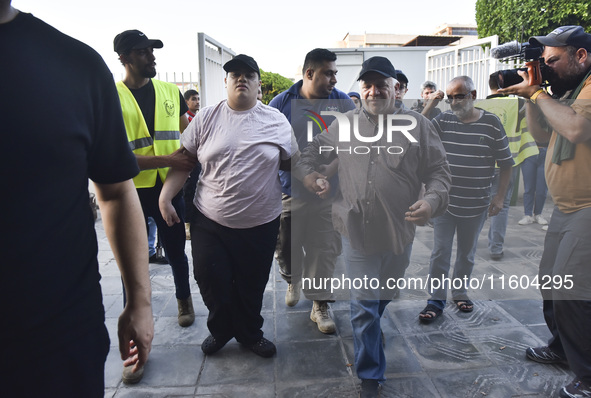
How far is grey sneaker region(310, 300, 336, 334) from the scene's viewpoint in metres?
3.51

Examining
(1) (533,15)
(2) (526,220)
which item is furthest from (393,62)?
(2) (526,220)

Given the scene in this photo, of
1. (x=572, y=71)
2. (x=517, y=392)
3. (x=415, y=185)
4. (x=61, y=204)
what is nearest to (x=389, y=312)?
(x=517, y=392)

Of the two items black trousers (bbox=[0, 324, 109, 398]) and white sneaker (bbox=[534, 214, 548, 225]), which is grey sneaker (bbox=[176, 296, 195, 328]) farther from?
white sneaker (bbox=[534, 214, 548, 225])

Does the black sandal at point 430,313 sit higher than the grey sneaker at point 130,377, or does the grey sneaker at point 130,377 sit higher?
the black sandal at point 430,313

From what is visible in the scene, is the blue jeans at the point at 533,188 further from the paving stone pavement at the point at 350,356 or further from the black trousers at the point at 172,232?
the black trousers at the point at 172,232

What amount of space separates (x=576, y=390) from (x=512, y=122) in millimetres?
1893

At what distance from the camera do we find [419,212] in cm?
265

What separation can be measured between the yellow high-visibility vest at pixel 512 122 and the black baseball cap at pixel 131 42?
2.57 m

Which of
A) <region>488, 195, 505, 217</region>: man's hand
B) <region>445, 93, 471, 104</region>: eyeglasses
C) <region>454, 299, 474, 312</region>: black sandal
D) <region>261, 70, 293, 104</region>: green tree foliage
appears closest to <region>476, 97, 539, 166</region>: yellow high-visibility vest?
Answer: <region>445, 93, 471, 104</region>: eyeglasses

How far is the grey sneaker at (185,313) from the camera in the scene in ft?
12.0

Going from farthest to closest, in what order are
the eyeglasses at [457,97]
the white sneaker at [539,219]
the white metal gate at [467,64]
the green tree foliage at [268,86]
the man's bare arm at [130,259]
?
the green tree foliage at [268,86] → the white metal gate at [467,64] → the white sneaker at [539,219] → the eyeglasses at [457,97] → the man's bare arm at [130,259]

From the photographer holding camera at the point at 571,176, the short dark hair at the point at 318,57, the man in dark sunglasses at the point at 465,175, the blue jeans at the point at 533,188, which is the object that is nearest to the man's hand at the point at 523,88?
the photographer holding camera at the point at 571,176

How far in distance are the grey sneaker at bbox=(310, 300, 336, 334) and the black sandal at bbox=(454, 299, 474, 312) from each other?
3.96 ft

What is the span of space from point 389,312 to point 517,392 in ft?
4.22
